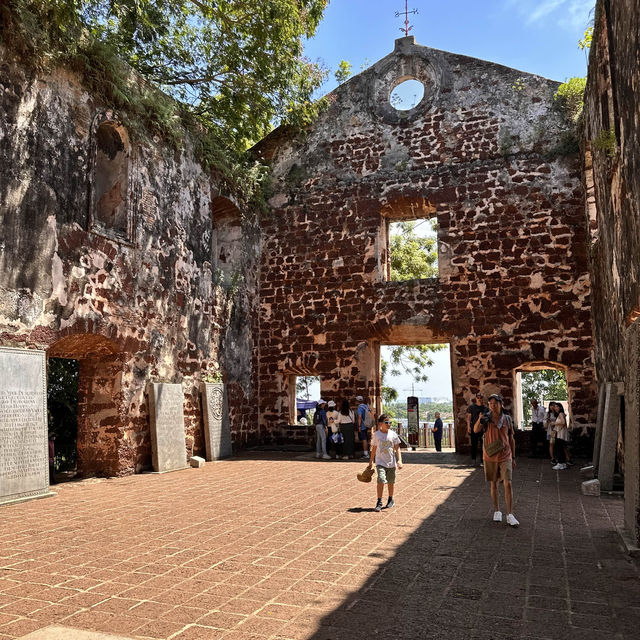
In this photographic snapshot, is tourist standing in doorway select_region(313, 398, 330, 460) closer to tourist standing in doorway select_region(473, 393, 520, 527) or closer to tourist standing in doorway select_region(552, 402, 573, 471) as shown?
tourist standing in doorway select_region(552, 402, 573, 471)

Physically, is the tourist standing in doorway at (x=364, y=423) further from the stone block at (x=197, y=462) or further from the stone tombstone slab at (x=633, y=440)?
the stone tombstone slab at (x=633, y=440)

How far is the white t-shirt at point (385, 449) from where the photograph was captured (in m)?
6.68

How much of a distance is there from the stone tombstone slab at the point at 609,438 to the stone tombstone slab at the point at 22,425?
23.5 ft

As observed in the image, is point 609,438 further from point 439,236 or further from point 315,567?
point 439,236

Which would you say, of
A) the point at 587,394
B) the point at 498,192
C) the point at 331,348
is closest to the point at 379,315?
the point at 331,348

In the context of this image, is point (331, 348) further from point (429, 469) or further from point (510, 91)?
point (510, 91)

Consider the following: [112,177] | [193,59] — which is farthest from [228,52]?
[112,177]

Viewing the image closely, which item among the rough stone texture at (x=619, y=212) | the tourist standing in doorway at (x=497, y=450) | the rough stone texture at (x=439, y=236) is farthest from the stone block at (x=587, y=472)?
the tourist standing in doorway at (x=497, y=450)

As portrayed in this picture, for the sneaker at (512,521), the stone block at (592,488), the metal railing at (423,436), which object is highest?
the sneaker at (512,521)

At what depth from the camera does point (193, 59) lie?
1282 cm

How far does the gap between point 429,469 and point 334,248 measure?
6.01 metres

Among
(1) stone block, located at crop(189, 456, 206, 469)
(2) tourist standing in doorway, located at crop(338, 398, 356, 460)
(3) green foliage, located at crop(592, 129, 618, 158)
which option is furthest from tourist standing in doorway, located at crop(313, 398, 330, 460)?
(3) green foliage, located at crop(592, 129, 618, 158)

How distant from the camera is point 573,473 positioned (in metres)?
9.39

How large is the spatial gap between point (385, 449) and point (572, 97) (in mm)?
9861
